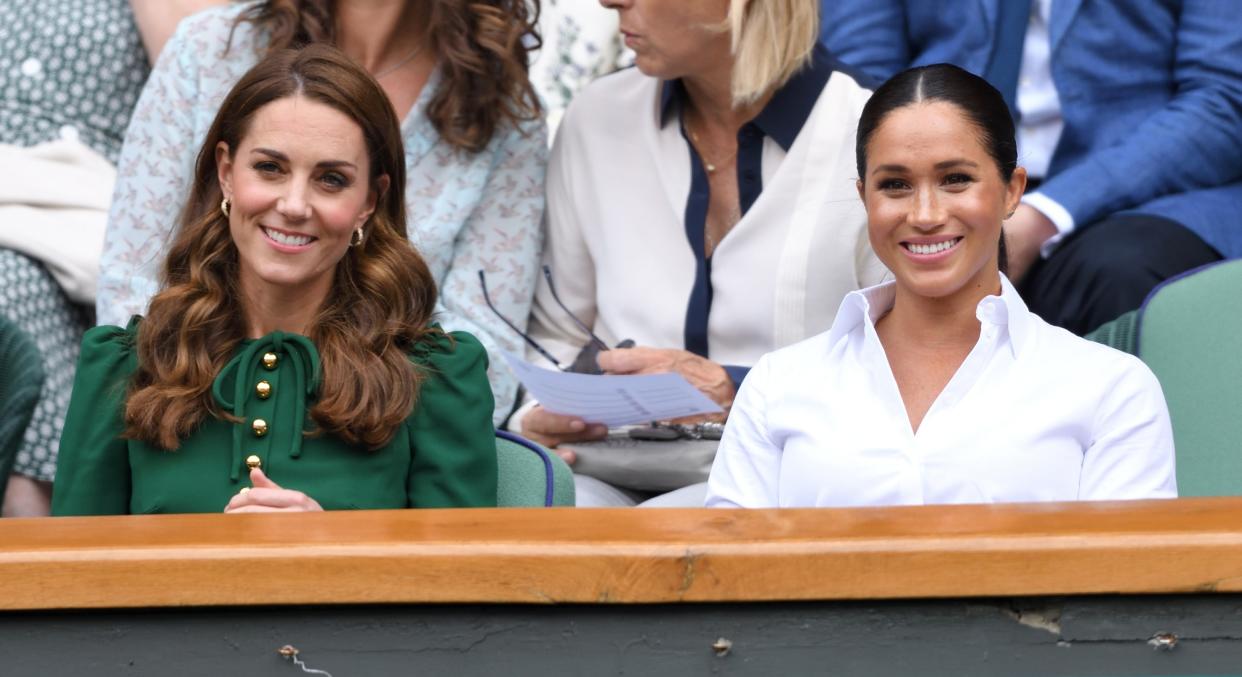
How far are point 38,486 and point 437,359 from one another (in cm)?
96

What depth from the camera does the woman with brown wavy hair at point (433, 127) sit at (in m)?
2.86

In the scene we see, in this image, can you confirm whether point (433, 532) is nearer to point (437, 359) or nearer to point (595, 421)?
point (437, 359)

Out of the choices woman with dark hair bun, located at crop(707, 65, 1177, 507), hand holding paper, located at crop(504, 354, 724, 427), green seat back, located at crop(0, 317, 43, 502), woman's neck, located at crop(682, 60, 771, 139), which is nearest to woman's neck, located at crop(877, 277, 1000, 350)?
woman with dark hair bun, located at crop(707, 65, 1177, 507)

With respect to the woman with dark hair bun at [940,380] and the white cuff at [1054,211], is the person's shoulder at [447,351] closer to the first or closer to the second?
the woman with dark hair bun at [940,380]

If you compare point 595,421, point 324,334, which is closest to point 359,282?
point 324,334

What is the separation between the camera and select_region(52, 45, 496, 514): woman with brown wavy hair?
2125 millimetres

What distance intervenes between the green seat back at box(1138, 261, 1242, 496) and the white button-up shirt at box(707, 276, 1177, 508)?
446mm

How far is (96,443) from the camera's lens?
2.14 m

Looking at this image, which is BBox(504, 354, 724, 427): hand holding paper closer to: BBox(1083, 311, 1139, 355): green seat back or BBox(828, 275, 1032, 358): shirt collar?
BBox(828, 275, 1032, 358): shirt collar

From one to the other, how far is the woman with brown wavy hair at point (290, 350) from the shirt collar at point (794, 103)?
0.75 m

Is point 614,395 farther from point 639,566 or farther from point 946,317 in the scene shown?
point 639,566

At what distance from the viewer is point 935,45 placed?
10.5ft

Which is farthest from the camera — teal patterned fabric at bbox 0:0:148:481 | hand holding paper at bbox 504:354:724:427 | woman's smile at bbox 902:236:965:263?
teal patterned fabric at bbox 0:0:148:481

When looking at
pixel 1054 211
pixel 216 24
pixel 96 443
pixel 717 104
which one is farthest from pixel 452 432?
pixel 1054 211
